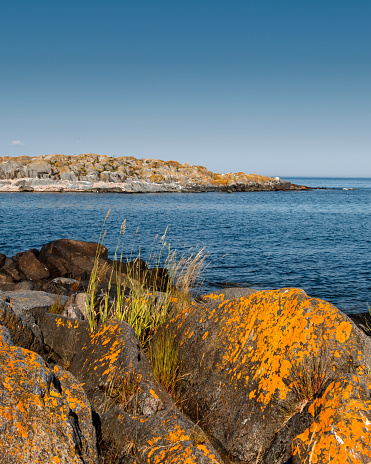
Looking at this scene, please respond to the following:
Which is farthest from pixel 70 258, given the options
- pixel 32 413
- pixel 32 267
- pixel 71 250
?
pixel 32 413

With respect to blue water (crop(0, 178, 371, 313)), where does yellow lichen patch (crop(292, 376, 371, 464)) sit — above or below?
above

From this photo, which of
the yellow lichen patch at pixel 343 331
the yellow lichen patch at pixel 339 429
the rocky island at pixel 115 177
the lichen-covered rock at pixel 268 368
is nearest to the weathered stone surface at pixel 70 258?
the lichen-covered rock at pixel 268 368

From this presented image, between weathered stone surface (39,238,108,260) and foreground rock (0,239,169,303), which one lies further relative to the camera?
weathered stone surface (39,238,108,260)

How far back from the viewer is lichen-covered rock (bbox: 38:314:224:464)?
3.00 metres

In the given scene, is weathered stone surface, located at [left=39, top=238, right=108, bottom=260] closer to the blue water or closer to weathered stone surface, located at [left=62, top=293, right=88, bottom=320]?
the blue water

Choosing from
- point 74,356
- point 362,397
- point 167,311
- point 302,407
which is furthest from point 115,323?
point 362,397

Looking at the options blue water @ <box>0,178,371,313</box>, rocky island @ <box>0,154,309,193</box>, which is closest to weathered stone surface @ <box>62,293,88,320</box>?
blue water @ <box>0,178,371,313</box>

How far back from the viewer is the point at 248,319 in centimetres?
416

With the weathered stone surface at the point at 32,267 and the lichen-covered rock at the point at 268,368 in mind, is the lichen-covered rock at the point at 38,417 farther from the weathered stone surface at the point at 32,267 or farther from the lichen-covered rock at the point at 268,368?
the weathered stone surface at the point at 32,267

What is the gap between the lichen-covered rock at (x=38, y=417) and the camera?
7.86 ft

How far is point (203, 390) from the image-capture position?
4098 mm

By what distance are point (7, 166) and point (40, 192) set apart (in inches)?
656

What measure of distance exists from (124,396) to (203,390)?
35.2 inches

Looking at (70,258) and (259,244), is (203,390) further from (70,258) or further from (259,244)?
(259,244)
